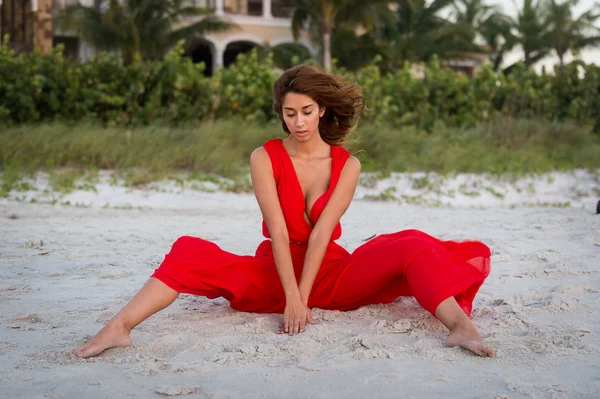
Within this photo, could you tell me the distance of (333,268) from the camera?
3.41 metres

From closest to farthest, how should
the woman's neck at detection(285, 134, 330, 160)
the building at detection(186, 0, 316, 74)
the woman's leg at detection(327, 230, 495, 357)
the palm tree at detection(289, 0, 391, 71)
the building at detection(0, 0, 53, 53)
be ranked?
the woman's leg at detection(327, 230, 495, 357), the woman's neck at detection(285, 134, 330, 160), the building at detection(0, 0, 53, 53), the palm tree at detection(289, 0, 391, 71), the building at detection(186, 0, 316, 74)

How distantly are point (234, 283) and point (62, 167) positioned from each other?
6.21 m

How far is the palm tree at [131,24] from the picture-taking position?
2366cm

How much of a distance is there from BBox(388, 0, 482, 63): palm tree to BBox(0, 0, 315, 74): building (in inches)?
145

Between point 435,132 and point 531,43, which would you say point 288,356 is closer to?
point 435,132

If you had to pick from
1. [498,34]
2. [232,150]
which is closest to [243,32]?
[498,34]

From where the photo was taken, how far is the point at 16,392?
2.41 meters

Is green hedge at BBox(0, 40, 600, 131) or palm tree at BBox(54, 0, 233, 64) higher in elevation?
palm tree at BBox(54, 0, 233, 64)

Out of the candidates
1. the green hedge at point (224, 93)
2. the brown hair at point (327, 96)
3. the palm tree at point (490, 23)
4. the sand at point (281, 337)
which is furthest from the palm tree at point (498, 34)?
the brown hair at point (327, 96)

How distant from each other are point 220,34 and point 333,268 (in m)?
25.9

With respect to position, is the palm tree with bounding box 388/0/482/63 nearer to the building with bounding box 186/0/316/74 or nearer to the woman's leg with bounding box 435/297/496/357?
the building with bounding box 186/0/316/74

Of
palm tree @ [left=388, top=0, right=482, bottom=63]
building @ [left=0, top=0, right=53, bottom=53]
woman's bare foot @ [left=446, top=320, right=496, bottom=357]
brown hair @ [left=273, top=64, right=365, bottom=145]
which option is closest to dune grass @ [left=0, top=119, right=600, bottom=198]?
brown hair @ [left=273, top=64, right=365, bottom=145]

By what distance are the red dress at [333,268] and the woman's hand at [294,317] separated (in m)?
0.24

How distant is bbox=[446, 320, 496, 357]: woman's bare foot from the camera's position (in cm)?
278
